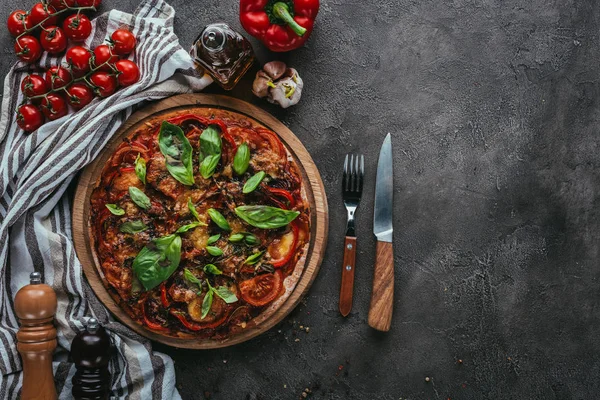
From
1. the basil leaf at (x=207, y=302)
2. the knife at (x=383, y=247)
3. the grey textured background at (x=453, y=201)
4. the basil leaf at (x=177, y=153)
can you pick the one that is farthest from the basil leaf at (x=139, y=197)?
the knife at (x=383, y=247)

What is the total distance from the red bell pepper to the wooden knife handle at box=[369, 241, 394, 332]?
117cm

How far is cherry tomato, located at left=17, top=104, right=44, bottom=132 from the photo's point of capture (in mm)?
2809

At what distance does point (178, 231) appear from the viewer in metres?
2.72

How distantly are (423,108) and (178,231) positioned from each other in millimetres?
1471

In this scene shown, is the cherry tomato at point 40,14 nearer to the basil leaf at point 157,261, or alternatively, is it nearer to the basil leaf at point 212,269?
the basil leaf at point 157,261

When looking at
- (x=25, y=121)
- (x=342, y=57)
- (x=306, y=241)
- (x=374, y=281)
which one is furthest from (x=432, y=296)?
(x=25, y=121)

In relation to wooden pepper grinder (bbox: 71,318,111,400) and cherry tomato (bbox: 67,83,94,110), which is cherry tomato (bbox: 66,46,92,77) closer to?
cherry tomato (bbox: 67,83,94,110)

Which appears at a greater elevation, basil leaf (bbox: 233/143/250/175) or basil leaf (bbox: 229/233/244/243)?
basil leaf (bbox: 233/143/250/175)

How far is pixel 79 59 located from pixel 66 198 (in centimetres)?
71

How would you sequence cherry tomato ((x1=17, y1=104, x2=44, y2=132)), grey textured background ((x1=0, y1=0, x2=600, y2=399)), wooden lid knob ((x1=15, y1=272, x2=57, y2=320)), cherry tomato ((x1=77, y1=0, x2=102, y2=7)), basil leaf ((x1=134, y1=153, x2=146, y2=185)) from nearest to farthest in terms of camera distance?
wooden lid knob ((x1=15, y1=272, x2=57, y2=320)) < basil leaf ((x1=134, y1=153, x2=146, y2=185)) < cherry tomato ((x1=17, y1=104, x2=44, y2=132)) < cherry tomato ((x1=77, y1=0, x2=102, y2=7)) < grey textured background ((x1=0, y1=0, x2=600, y2=399))

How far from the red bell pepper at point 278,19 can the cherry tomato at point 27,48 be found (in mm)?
1079

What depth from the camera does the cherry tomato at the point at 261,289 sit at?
9.07 feet

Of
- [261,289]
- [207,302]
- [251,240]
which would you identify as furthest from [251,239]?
[207,302]

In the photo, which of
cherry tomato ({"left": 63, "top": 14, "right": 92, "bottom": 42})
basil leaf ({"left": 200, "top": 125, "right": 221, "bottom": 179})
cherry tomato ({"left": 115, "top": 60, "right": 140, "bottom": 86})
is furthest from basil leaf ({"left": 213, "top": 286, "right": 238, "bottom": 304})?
cherry tomato ({"left": 63, "top": 14, "right": 92, "bottom": 42})
